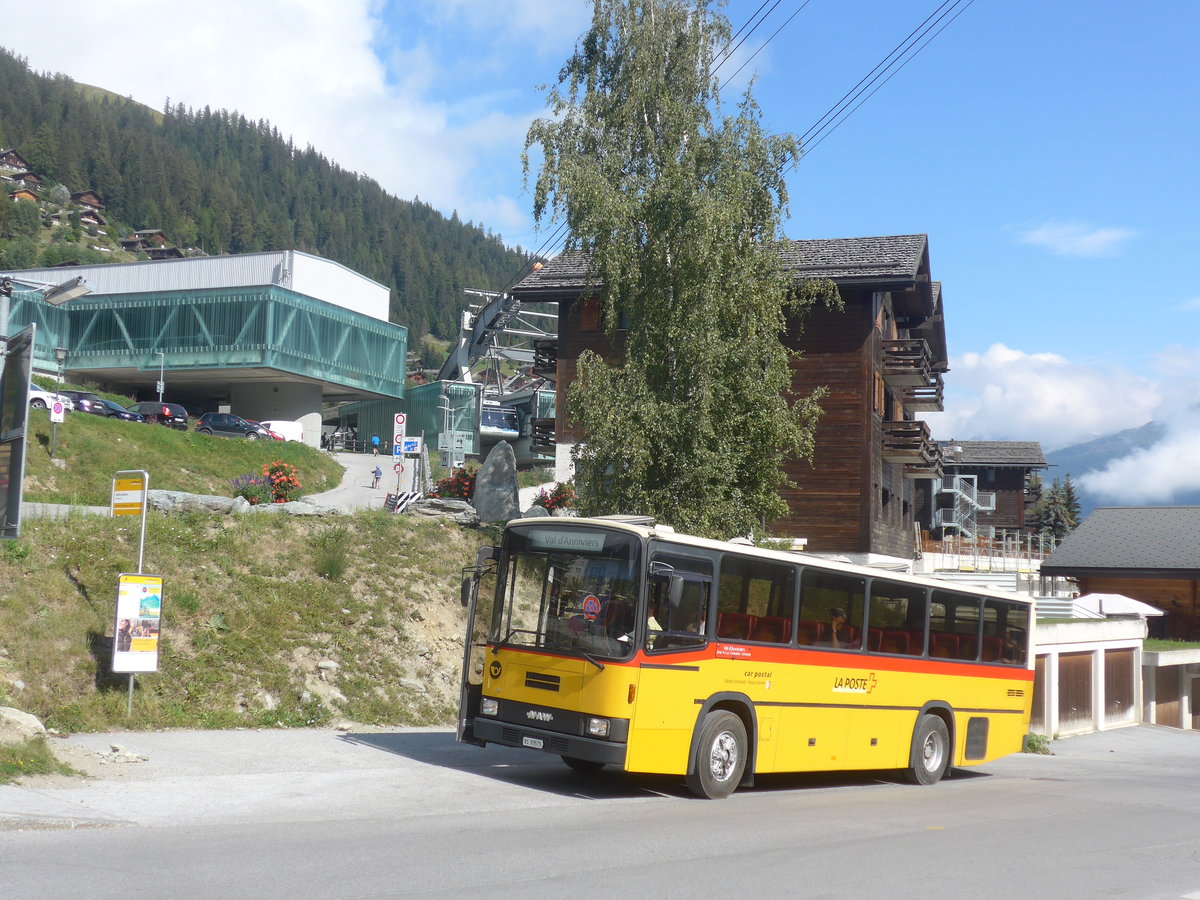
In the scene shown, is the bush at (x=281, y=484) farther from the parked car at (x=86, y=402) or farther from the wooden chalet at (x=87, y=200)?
the wooden chalet at (x=87, y=200)

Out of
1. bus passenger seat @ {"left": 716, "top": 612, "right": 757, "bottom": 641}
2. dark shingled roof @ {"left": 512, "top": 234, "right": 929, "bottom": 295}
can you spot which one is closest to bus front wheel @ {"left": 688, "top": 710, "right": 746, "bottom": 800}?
bus passenger seat @ {"left": 716, "top": 612, "right": 757, "bottom": 641}

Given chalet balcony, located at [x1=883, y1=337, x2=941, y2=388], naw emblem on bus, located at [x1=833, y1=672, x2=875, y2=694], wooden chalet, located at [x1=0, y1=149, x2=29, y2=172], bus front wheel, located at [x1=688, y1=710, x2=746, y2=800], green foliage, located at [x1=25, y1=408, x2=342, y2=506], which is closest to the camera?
bus front wheel, located at [x1=688, y1=710, x2=746, y2=800]

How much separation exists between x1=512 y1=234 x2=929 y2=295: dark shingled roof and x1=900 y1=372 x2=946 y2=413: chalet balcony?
5492mm

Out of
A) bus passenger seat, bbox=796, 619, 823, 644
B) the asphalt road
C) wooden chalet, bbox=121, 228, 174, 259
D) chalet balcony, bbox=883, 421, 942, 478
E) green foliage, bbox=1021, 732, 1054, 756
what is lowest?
green foliage, bbox=1021, 732, 1054, 756

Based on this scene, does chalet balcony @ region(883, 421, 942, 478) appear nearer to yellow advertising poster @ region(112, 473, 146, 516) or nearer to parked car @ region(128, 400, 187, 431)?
yellow advertising poster @ region(112, 473, 146, 516)

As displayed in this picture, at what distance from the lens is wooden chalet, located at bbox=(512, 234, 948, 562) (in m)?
35.2

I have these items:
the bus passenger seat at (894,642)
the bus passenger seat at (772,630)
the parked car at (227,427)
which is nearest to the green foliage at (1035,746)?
the bus passenger seat at (894,642)

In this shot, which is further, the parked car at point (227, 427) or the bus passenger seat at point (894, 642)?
the parked car at point (227, 427)

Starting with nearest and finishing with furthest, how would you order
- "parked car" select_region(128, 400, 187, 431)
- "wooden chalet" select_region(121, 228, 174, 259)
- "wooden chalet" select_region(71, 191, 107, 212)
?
"parked car" select_region(128, 400, 187, 431)
"wooden chalet" select_region(121, 228, 174, 259)
"wooden chalet" select_region(71, 191, 107, 212)

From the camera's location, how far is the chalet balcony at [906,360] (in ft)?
124

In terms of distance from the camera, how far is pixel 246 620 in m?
17.0

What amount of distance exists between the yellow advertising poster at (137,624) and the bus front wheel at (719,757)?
6644mm

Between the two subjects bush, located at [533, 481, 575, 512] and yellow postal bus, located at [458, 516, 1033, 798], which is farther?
bush, located at [533, 481, 575, 512]

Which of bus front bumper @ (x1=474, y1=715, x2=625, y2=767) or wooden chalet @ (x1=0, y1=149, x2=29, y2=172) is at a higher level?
wooden chalet @ (x1=0, y1=149, x2=29, y2=172)
